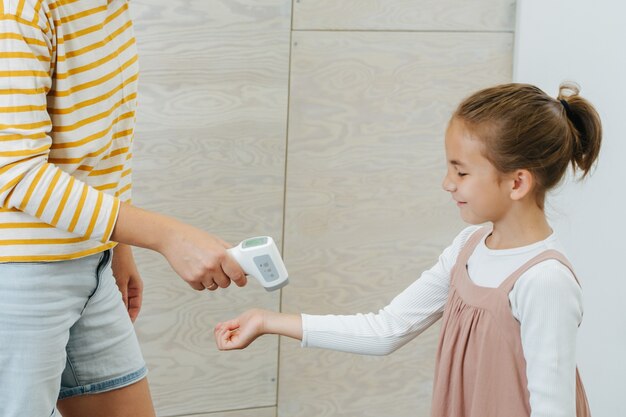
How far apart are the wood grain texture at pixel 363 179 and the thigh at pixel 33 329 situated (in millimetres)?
1021

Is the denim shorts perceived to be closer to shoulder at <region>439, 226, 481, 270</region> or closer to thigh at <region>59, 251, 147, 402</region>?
thigh at <region>59, 251, 147, 402</region>

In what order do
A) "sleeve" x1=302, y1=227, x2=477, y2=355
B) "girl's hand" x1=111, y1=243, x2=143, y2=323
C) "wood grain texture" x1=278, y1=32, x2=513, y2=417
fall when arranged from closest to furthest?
"sleeve" x1=302, y1=227, x2=477, y2=355 → "girl's hand" x1=111, y1=243, x2=143, y2=323 → "wood grain texture" x1=278, y1=32, x2=513, y2=417

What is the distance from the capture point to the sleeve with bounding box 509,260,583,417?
3.84ft

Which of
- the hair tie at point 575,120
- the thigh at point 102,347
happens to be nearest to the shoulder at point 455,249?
the hair tie at point 575,120

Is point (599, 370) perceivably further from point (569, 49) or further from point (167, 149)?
point (167, 149)

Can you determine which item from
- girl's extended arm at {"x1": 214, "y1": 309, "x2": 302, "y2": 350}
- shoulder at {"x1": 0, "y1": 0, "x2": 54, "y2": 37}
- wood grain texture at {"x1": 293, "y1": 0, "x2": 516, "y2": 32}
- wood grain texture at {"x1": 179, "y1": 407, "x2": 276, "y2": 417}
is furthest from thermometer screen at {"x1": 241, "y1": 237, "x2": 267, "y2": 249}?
wood grain texture at {"x1": 179, "y1": 407, "x2": 276, "y2": 417}

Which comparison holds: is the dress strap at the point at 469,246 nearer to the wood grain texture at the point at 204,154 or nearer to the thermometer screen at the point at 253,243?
the thermometer screen at the point at 253,243

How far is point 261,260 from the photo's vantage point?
1.24 meters

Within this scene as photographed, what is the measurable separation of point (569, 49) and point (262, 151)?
767 mm

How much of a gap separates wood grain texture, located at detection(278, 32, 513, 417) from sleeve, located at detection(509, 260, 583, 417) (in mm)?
1018

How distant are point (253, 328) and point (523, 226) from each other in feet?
1.42

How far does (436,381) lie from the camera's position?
1.39 m

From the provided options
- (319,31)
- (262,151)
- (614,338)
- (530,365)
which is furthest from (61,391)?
(614,338)

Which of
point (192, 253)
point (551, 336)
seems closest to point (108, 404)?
point (192, 253)
